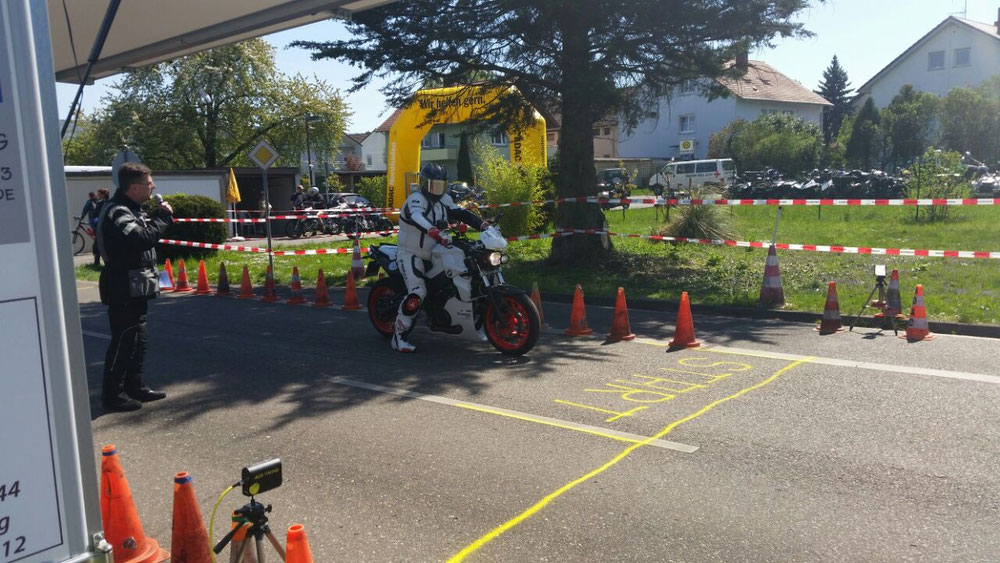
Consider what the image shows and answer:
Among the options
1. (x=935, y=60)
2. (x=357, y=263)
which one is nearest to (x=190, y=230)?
(x=357, y=263)

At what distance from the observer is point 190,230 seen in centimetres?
2109

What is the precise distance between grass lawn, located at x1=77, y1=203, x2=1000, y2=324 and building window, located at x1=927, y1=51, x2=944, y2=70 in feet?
140

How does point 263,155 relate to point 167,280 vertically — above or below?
above

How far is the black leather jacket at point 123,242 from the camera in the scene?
6645 millimetres

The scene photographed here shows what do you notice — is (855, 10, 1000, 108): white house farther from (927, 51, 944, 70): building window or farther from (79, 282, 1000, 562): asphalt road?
(79, 282, 1000, 562): asphalt road

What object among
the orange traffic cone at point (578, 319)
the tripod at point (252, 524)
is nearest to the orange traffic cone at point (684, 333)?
the orange traffic cone at point (578, 319)

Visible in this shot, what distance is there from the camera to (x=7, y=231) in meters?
2.12

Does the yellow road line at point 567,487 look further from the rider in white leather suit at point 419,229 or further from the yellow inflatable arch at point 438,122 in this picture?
the yellow inflatable arch at point 438,122

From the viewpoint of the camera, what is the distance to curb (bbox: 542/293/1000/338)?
9.41 m

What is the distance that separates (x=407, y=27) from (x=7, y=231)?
13.1 meters

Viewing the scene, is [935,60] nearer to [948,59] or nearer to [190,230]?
[948,59]

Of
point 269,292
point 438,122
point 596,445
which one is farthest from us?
point 438,122

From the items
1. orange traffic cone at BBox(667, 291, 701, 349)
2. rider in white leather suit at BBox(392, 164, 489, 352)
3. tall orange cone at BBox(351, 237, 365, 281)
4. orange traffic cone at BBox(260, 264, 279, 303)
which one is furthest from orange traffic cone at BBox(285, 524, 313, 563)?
tall orange cone at BBox(351, 237, 365, 281)

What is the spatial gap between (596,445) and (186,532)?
2.88 meters
